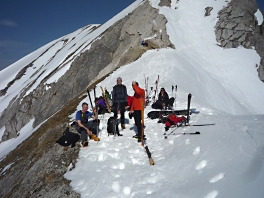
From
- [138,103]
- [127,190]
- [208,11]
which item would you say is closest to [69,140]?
[138,103]

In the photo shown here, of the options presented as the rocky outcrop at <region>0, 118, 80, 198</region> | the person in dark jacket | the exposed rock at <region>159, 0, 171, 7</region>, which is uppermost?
the exposed rock at <region>159, 0, 171, 7</region>

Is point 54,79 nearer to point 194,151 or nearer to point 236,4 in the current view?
point 194,151

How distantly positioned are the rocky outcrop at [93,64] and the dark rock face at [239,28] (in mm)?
8617

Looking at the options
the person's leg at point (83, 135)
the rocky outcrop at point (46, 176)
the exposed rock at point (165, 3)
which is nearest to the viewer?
the rocky outcrop at point (46, 176)

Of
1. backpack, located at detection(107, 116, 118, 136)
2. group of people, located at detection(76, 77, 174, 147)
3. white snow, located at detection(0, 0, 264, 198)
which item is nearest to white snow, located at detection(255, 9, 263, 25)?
white snow, located at detection(0, 0, 264, 198)

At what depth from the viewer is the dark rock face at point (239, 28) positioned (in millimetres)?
27469

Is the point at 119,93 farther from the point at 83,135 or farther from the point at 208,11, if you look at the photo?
the point at 208,11

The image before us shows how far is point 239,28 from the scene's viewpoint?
27.9 metres

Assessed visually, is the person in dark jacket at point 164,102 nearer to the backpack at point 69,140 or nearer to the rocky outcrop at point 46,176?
the backpack at point 69,140

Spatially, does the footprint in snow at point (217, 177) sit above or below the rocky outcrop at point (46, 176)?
above

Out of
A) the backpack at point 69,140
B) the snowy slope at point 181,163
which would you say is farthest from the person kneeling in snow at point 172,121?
the backpack at point 69,140

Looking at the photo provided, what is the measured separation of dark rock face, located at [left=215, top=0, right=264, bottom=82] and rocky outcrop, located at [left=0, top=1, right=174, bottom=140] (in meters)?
8.62

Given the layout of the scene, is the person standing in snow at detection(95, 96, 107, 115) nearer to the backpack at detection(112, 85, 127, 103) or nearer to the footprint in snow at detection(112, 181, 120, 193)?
the backpack at detection(112, 85, 127, 103)

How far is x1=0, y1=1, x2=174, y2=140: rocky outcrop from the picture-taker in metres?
27.8
